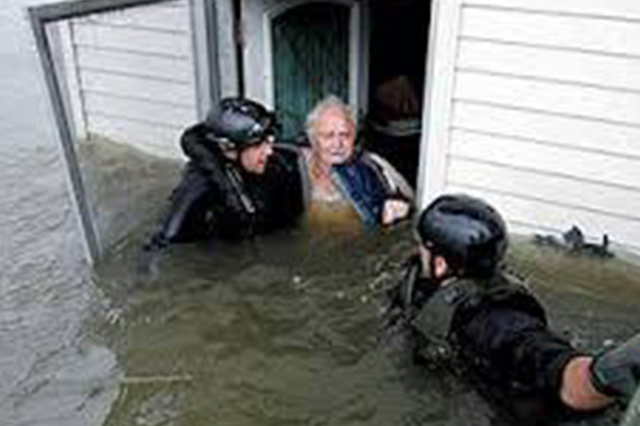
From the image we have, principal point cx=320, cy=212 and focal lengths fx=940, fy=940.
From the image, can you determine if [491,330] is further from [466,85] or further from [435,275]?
[466,85]

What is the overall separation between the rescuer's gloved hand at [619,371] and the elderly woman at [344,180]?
10.2 ft

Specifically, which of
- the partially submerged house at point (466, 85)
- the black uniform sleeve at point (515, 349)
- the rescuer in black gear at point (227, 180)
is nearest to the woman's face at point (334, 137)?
the rescuer in black gear at point (227, 180)

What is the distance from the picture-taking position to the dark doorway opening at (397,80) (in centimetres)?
787

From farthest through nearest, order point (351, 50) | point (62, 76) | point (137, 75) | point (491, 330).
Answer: point (351, 50) → point (137, 75) → point (62, 76) → point (491, 330)

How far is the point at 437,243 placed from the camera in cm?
405

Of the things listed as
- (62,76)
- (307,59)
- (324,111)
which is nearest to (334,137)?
(324,111)

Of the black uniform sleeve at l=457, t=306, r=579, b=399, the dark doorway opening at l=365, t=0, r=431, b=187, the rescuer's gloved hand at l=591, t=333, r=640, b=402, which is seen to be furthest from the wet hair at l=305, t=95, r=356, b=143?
the rescuer's gloved hand at l=591, t=333, r=640, b=402

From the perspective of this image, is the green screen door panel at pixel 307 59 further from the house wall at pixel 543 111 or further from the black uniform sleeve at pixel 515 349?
the black uniform sleeve at pixel 515 349

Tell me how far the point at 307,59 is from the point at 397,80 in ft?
3.35

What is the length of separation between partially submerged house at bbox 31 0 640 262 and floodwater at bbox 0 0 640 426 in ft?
0.90

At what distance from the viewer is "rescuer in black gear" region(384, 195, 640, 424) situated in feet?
9.93

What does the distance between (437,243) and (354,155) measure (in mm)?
2207

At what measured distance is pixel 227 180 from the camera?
5680 millimetres

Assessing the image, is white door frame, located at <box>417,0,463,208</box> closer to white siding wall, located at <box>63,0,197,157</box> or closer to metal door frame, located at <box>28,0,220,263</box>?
metal door frame, located at <box>28,0,220,263</box>
